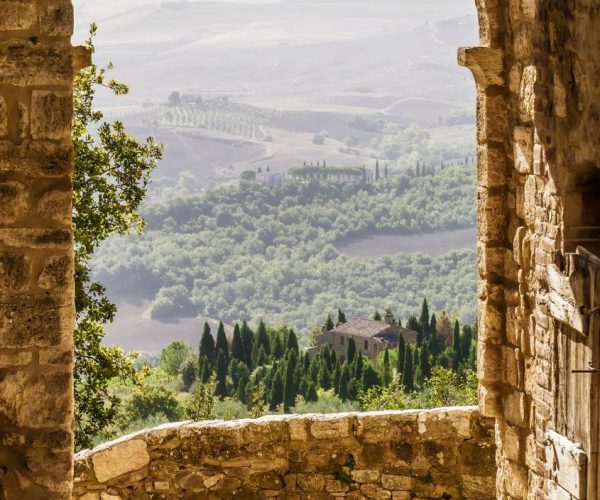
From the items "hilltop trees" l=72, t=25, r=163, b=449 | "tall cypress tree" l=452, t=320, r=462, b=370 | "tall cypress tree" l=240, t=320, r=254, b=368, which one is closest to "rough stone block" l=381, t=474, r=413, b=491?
"hilltop trees" l=72, t=25, r=163, b=449

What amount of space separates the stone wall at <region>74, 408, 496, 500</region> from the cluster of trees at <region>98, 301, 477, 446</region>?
10.4m

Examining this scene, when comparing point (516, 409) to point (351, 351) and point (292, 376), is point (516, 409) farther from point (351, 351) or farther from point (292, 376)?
point (351, 351)

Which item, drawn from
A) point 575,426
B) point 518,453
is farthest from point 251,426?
point 575,426

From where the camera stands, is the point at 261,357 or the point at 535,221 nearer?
the point at 535,221

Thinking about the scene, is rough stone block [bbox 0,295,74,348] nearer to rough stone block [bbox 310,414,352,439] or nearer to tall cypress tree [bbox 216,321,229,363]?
rough stone block [bbox 310,414,352,439]

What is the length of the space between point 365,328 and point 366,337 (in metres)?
1.04

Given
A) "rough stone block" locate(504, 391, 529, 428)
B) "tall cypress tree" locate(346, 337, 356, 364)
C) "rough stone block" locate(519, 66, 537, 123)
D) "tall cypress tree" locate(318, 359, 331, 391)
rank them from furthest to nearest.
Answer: "tall cypress tree" locate(346, 337, 356, 364)
"tall cypress tree" locate(318, 359, 331, 391)
"rough stone block" locate(504, 391, 529, 428)
"rough stone block" locate(519, 66, 537, 123)

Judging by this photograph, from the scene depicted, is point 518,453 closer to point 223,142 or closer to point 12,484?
point 12,484

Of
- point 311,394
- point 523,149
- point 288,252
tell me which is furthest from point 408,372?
point 288,252

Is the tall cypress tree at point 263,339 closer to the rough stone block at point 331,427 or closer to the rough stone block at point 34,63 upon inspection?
the rough stone block at point 331,427

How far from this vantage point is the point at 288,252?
69.6m

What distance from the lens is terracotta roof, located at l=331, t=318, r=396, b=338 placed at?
28.6 m

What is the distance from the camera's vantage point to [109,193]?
1125 centimetres

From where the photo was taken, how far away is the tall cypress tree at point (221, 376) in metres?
24.8
